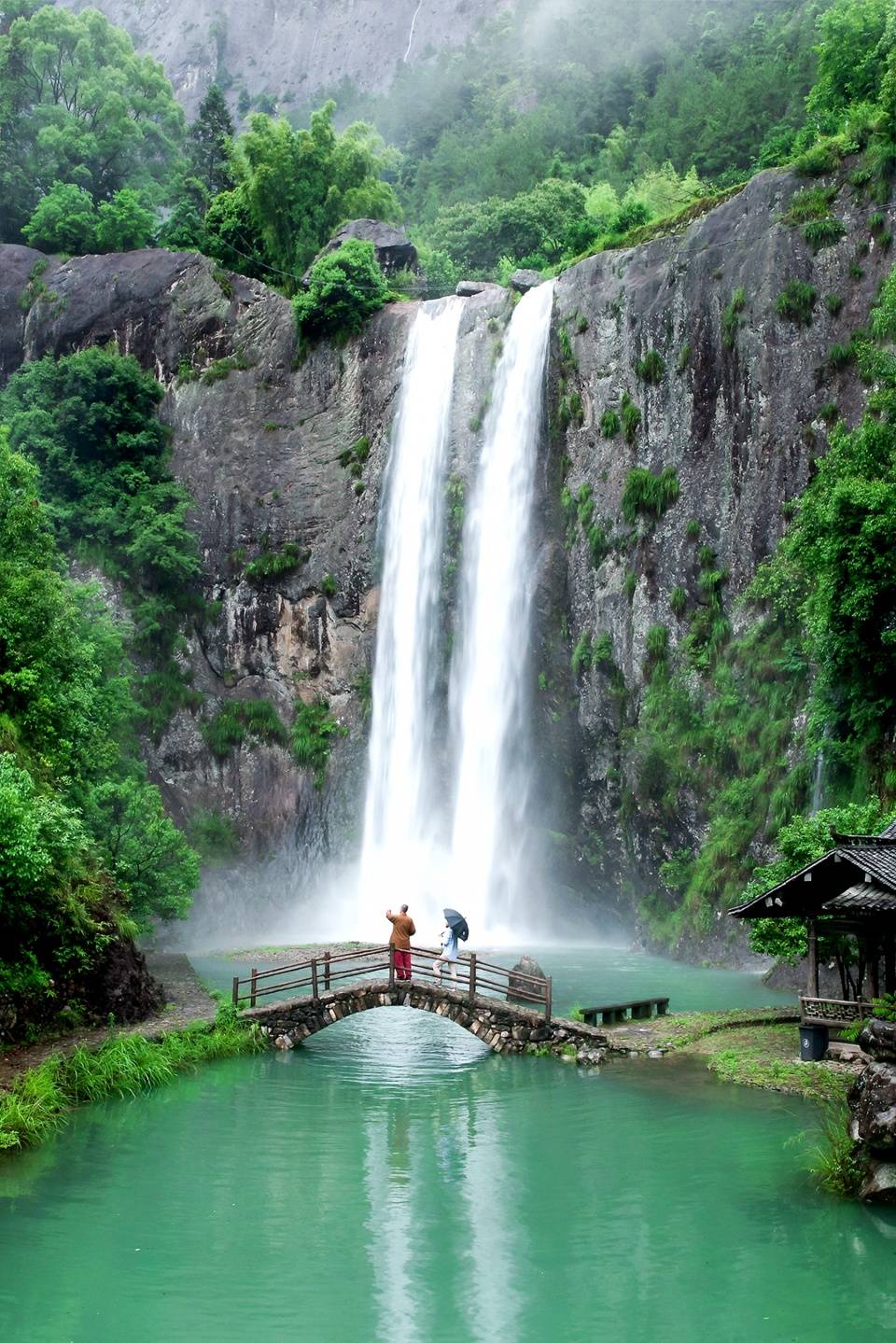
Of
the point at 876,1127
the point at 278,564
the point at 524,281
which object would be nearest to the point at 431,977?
the point at 876,1127

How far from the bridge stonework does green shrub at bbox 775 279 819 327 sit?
19.5m

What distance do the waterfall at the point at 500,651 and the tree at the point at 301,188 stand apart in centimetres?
1351

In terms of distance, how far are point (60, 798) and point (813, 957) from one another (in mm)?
12336

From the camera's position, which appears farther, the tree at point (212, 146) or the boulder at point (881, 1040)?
the tree at point (212, 146)

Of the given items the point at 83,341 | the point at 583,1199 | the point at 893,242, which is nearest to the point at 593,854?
the point at 893,242

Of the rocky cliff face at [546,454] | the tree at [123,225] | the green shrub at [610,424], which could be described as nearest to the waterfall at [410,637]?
the rocky cliff face at [546,454]

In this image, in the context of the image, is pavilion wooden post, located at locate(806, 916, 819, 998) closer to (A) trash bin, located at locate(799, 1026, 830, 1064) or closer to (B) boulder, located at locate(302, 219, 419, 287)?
(A) trash bin, located at locate(799, 1026, 830, 1064)

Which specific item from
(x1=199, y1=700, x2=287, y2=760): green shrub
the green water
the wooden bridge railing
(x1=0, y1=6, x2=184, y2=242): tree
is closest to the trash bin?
the green water

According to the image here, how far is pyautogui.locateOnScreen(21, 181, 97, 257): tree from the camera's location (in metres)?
47.7

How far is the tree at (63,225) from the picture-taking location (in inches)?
1876

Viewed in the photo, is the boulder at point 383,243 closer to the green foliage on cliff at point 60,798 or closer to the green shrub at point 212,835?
the green foliage on cliff at point 60,798

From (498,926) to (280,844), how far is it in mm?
8196

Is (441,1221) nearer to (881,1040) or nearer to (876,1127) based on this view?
(876,1127)

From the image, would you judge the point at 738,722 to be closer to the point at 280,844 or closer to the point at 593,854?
the point at 593,854
